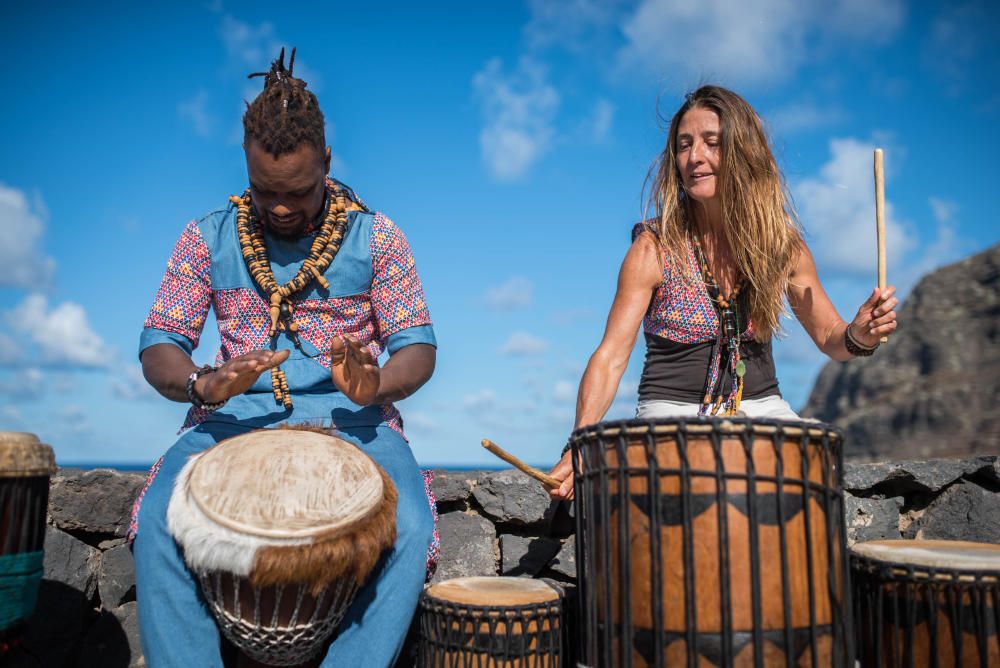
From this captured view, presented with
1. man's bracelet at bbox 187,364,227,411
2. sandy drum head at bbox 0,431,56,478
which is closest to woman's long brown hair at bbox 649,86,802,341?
man's bracelet at bbox 187,364,227,411

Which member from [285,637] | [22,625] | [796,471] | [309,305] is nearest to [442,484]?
[309,305]

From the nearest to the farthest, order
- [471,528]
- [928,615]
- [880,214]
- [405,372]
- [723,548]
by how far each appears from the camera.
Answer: [723,548] → [928,615] → [880,214] → [405,372] → [471,528]

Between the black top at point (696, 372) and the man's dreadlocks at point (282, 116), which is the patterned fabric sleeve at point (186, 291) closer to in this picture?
the man's dreadlocks at point (282, 116)

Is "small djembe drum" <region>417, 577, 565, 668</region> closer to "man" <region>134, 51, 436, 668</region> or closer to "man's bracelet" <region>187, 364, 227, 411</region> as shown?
"man" <region>134, 51, 436, 668</region>

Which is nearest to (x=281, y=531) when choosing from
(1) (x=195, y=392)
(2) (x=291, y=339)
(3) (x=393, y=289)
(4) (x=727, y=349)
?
(1) (x=195, y=392)

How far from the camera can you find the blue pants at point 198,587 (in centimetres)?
229

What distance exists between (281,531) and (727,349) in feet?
6.15

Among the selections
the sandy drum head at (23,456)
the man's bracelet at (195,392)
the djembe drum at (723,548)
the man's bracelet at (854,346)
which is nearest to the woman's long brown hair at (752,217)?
the man's bracelet at (854,346)

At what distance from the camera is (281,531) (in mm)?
1992

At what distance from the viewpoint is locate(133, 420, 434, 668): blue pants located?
2295 millimetres

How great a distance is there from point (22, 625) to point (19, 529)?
0.29 meters

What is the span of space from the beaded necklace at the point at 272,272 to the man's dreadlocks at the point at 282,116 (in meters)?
0.29

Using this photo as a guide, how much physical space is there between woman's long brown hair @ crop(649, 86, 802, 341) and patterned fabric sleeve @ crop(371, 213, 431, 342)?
3.28ft

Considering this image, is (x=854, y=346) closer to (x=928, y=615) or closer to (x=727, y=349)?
(x=727, y=349)
